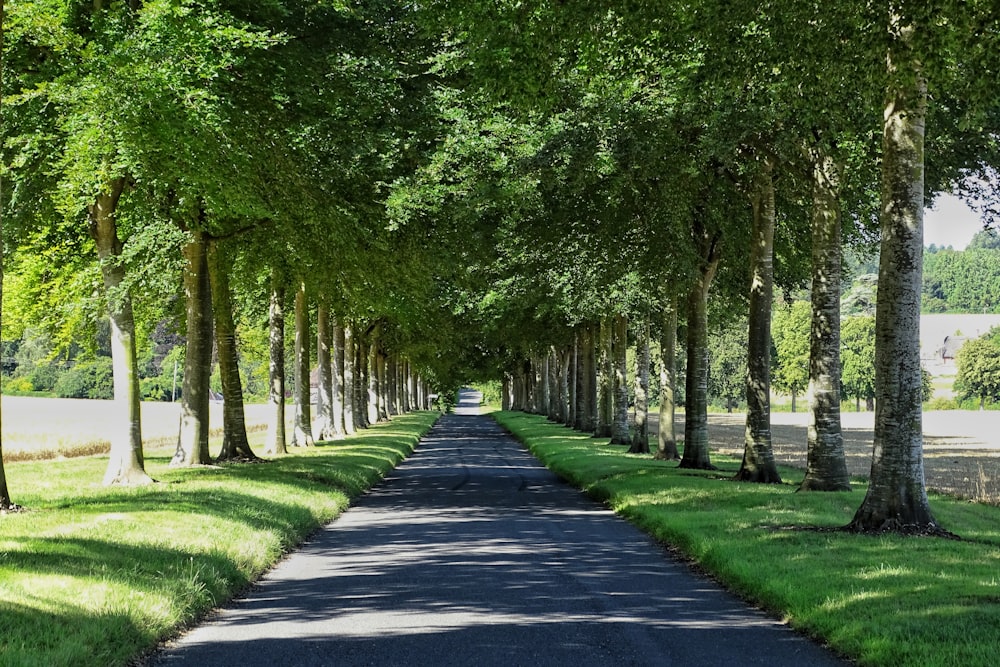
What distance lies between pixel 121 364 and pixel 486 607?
39.6 feet

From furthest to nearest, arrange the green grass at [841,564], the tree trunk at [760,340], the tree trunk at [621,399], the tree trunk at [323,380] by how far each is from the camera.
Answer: the tree trunk at [323,380]
the tree trunk at [621,399]
the tree trunk at [760,340]
the green grass at [841,564]

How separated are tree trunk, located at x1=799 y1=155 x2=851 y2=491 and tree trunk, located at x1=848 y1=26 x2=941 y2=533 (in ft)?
15.5

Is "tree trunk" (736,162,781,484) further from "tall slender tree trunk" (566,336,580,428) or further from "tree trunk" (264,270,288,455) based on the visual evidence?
"tall slender tree trunk" (566,336,580,428)

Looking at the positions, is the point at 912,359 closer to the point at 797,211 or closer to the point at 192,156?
the point at 192,156

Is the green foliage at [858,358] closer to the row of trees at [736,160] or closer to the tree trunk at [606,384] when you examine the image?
the tree trunk at [606,384]

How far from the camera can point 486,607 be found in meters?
9.83

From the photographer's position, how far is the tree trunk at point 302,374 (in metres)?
36.0

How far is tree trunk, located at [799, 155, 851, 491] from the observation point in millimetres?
18578

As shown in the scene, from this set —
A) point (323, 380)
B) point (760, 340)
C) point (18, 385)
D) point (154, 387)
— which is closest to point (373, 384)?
point (323, 380)

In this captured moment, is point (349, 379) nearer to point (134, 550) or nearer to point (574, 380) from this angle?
point (574, 380)

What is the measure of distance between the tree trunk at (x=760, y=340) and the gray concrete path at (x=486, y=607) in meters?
6.21

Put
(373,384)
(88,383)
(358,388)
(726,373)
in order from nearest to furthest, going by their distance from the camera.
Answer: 1. (358,388)
2. (373,384)
3. (88,383)
4. (726,373)

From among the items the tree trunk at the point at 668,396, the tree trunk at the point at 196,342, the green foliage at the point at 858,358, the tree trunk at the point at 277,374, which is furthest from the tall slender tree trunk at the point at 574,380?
the green foliage at the point at 858,358

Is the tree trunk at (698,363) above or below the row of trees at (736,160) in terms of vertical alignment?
below
